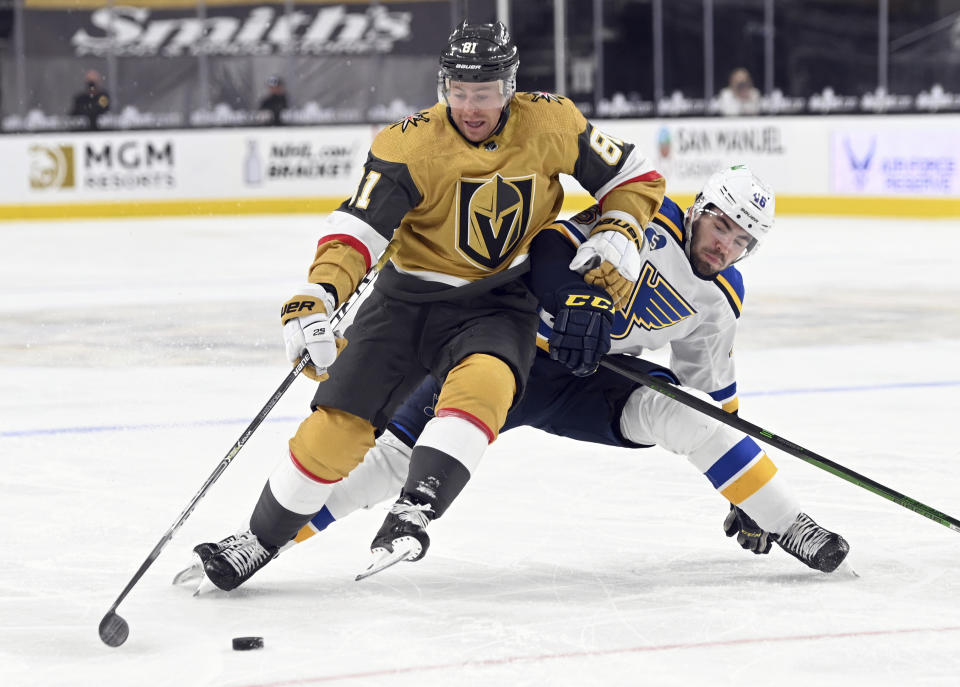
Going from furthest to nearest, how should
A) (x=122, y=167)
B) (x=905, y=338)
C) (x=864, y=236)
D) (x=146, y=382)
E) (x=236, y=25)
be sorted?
(x=236, y=25) < (x=122, y=167) < (x=864, y=236) < (x=905, y=338) < (x=146, y=382)

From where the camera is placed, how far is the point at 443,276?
2832mm

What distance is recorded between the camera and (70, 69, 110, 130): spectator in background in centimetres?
1351

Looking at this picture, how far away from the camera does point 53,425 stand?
178 inches

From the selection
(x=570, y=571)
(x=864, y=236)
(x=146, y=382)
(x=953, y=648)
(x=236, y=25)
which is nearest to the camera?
(x=953, y=648)

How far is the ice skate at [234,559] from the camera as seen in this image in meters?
2.75

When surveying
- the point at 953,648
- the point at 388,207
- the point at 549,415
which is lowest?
the point at 953,648

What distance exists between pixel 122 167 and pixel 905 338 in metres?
8.31

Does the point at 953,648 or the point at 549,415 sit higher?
the point at 549,415

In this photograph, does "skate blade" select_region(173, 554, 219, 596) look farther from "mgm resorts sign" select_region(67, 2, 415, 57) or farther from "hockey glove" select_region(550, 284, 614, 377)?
"mgm resorts sign" select_region(67, 2, 415, 57)

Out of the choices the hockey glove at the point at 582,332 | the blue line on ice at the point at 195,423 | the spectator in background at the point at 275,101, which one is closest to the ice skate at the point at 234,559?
the hockey glove at the point at 582,332

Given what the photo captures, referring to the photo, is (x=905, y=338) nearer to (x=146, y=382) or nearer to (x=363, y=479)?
(x=146, y=382)

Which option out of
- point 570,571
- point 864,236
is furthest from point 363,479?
point 864,236

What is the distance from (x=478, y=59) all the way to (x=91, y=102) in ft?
37.7

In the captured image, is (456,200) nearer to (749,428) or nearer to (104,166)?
(749,428)
